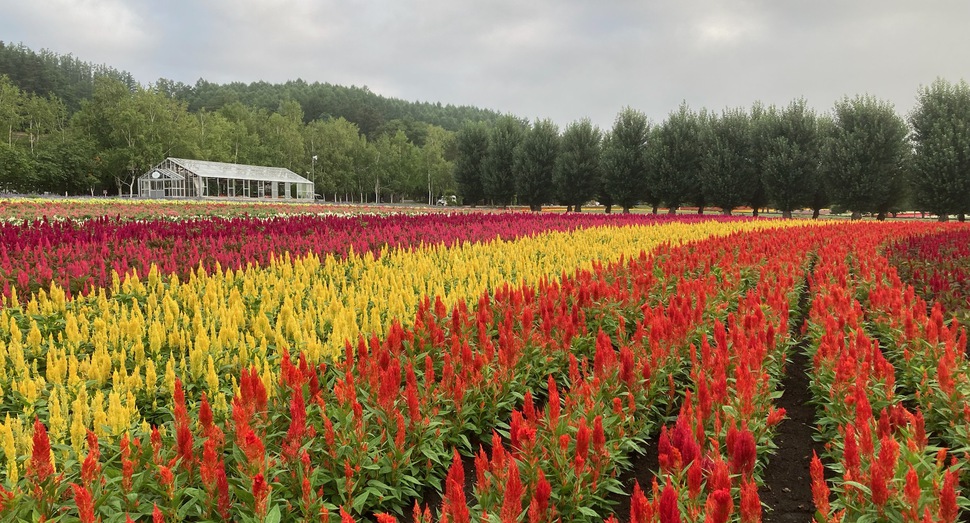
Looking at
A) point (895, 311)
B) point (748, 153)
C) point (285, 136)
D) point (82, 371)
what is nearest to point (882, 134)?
point (748, 153)

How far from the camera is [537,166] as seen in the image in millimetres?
45469

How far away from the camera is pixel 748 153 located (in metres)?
36.9

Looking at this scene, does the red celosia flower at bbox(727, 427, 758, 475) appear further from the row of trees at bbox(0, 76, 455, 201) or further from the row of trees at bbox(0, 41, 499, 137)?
the row of trees at bbox(0, 41, 499, 137)

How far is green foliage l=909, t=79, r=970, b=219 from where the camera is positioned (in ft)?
98.4

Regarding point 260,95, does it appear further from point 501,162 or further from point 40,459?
point 40,459

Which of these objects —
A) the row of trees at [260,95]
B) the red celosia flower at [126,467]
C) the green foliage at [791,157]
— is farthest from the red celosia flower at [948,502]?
the row of trees at [260,95]

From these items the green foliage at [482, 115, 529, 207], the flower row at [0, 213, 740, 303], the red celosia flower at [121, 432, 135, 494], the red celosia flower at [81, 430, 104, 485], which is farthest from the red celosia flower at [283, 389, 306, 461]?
the green foliage at [482, 115, 529, 207]

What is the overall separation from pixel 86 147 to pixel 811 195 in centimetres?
6472

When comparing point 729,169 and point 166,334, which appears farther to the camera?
point 729,169

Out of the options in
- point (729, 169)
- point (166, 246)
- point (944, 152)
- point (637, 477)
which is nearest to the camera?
point (637, 477)

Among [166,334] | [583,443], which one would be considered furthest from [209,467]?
[166,334]

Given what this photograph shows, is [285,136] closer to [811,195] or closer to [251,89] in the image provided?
[251,89]

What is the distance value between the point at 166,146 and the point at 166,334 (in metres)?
65.3

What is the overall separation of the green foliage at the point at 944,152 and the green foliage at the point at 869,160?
1.28m
